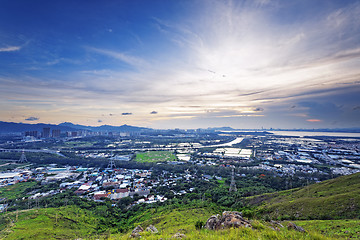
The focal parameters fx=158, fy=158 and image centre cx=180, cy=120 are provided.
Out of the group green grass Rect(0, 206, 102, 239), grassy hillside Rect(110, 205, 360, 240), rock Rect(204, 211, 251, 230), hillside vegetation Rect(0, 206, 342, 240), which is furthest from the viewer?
hillside vegetation Rect(0, 206, 342, 240)

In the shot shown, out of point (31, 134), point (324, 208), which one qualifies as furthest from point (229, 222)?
point (31, 134)

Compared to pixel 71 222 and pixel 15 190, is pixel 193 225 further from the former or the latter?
pixel 15 190

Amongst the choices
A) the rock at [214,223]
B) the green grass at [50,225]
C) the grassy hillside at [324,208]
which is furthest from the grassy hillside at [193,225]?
the green grass at [50,225]

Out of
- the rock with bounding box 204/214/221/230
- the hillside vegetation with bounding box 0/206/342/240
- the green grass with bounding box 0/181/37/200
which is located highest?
the rock with bounding box 204/214/221/230

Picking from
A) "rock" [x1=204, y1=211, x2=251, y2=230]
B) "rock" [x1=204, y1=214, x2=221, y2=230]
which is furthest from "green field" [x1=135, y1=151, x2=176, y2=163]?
"rock" [x1=204, y1=211, x2=251, y2=230]

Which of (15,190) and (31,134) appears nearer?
(15,190)

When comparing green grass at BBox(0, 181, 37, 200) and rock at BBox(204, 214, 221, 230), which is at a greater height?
rock at BBox(204, 214, 221, 230)

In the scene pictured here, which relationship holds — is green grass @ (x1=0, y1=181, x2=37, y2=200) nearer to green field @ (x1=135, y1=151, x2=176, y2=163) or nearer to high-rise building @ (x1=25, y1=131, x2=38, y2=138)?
green field @ (x1=135, y1=151, x2=176, y2=163)

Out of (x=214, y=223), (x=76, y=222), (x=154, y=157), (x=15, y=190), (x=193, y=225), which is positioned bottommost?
(x=15, y=190)

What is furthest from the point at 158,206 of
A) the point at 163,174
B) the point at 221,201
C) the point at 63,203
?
the point at 163,174
